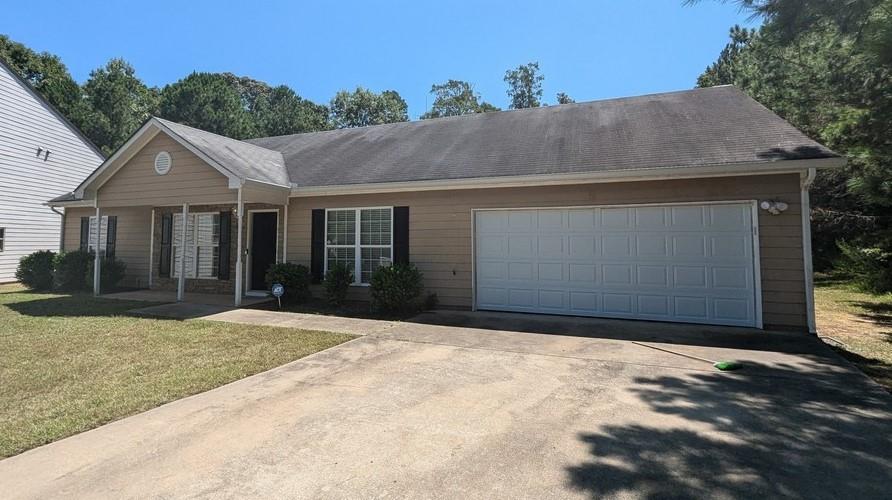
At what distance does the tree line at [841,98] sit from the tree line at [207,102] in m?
24.0

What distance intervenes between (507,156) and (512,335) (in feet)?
14.5

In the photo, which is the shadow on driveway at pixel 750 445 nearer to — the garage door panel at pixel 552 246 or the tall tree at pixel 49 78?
the garage door panel at pixel 552 246

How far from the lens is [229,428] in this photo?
3.53 metres

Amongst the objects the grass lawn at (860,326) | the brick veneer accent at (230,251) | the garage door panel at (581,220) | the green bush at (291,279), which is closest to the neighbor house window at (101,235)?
the brick veneer accent at (230,251)

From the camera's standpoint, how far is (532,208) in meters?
8.79

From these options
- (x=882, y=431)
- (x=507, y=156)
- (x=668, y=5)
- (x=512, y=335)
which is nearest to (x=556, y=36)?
(x=507, y=156)

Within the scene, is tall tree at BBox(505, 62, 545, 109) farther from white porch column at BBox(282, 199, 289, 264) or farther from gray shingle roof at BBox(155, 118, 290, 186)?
white porch column at BBox(282, 199, 289, 264)

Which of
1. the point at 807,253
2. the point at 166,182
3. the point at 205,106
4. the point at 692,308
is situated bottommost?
the point at 692,308

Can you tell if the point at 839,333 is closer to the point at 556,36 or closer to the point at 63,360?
the point at 556,36

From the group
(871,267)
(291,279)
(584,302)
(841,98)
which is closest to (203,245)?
(291,279)

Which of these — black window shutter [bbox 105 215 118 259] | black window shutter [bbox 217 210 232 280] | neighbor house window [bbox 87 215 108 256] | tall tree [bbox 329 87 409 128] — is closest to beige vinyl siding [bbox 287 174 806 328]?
black window shutter [bbox 217 210 232 280]

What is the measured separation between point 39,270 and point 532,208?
49.2ft

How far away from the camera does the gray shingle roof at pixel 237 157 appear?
9500 millimetres

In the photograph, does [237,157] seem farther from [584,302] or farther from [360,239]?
[584,302]
